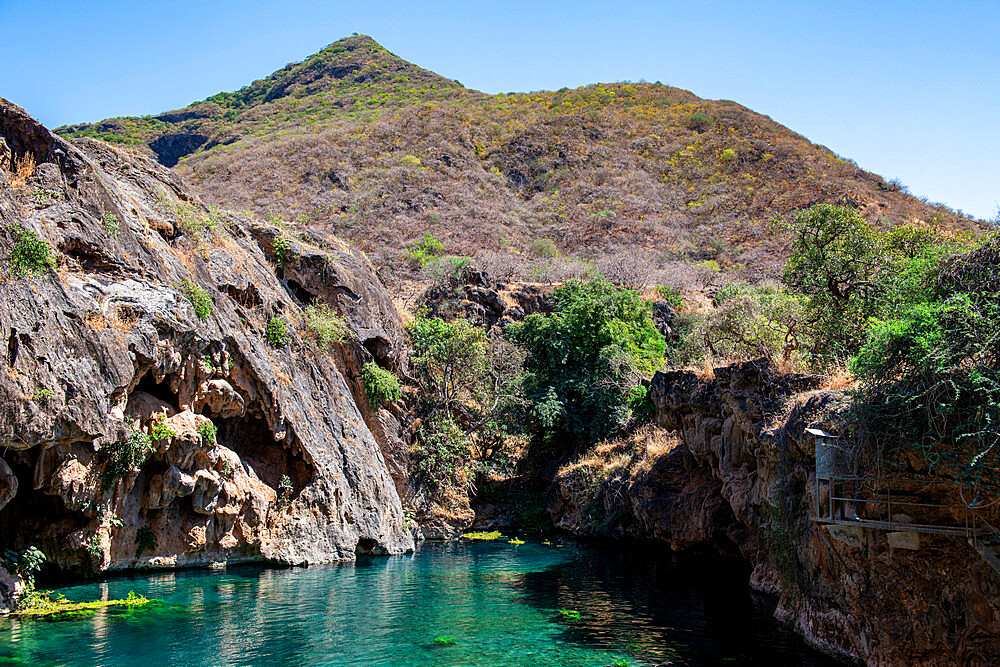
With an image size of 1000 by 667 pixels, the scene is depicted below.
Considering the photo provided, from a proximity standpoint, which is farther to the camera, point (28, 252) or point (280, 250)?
point (280, 250)

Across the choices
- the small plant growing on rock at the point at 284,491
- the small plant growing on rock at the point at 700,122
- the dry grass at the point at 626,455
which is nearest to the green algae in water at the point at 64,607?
the small plant growing on rock at the point at 284,491

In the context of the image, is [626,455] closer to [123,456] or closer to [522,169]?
[123,456]

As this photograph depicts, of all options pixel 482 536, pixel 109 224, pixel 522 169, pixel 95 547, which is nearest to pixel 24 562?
pixel 95 547

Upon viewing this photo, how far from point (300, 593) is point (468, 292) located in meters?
25.0

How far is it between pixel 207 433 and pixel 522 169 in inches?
2308

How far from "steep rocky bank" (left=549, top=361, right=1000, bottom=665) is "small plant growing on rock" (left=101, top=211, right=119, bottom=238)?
16787mm

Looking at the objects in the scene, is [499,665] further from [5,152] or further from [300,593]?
[5,152]

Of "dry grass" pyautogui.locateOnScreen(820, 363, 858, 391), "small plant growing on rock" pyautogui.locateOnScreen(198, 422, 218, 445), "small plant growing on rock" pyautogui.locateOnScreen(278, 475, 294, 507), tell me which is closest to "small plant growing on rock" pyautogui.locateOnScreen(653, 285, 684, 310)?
"dry grass" pyautogui.locateOnScreen(820, 363, 858, 391)

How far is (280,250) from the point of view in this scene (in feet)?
90.6

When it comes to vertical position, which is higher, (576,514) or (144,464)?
(144,464)

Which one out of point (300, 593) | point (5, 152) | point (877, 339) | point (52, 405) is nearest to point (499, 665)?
point (300, 593)

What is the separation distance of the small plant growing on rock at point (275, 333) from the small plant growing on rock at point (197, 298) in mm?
3307

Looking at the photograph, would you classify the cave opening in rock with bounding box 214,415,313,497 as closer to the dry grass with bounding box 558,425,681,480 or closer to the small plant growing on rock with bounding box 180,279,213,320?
the small plant growing on rock with bounding box 180,279,213,320

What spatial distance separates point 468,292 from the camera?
40.2 meters
